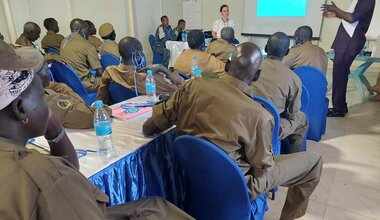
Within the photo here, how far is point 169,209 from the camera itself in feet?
3.66

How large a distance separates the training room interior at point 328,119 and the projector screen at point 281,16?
91mm

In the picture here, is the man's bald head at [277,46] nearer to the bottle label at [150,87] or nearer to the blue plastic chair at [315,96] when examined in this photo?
the blue plastic chair at [315,96]

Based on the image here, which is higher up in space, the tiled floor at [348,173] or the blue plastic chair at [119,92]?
the blue plastic chair at [119,92]

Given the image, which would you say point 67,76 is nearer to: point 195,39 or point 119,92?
point 119,92

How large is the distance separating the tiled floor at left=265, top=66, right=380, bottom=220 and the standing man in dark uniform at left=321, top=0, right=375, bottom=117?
0.30m

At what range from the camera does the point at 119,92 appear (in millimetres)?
2318

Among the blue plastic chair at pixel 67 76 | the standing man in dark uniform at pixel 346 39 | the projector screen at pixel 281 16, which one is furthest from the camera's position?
the projector screen at pixel 281 16

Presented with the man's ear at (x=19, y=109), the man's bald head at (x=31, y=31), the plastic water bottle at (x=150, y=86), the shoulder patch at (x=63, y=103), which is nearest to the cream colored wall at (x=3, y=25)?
the man's bald head at (x=31, y=31)

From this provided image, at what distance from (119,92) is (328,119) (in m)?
2.76

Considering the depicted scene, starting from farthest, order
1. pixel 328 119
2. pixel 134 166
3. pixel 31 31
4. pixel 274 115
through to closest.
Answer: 1. pixel 31 31
2. pixel 328 119
3. pixel 274 115
4. pixel 134 166

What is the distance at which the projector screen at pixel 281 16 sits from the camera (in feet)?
20.3

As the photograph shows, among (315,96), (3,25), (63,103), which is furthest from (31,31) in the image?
(315,96)

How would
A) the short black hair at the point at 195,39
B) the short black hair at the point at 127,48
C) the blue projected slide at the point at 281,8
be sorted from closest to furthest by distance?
the short black hair at the point at 127,48
the short black hair at the point at 195,39
the blue projected slide at the point at 281,8

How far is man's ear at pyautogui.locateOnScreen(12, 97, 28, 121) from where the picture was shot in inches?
27.3
